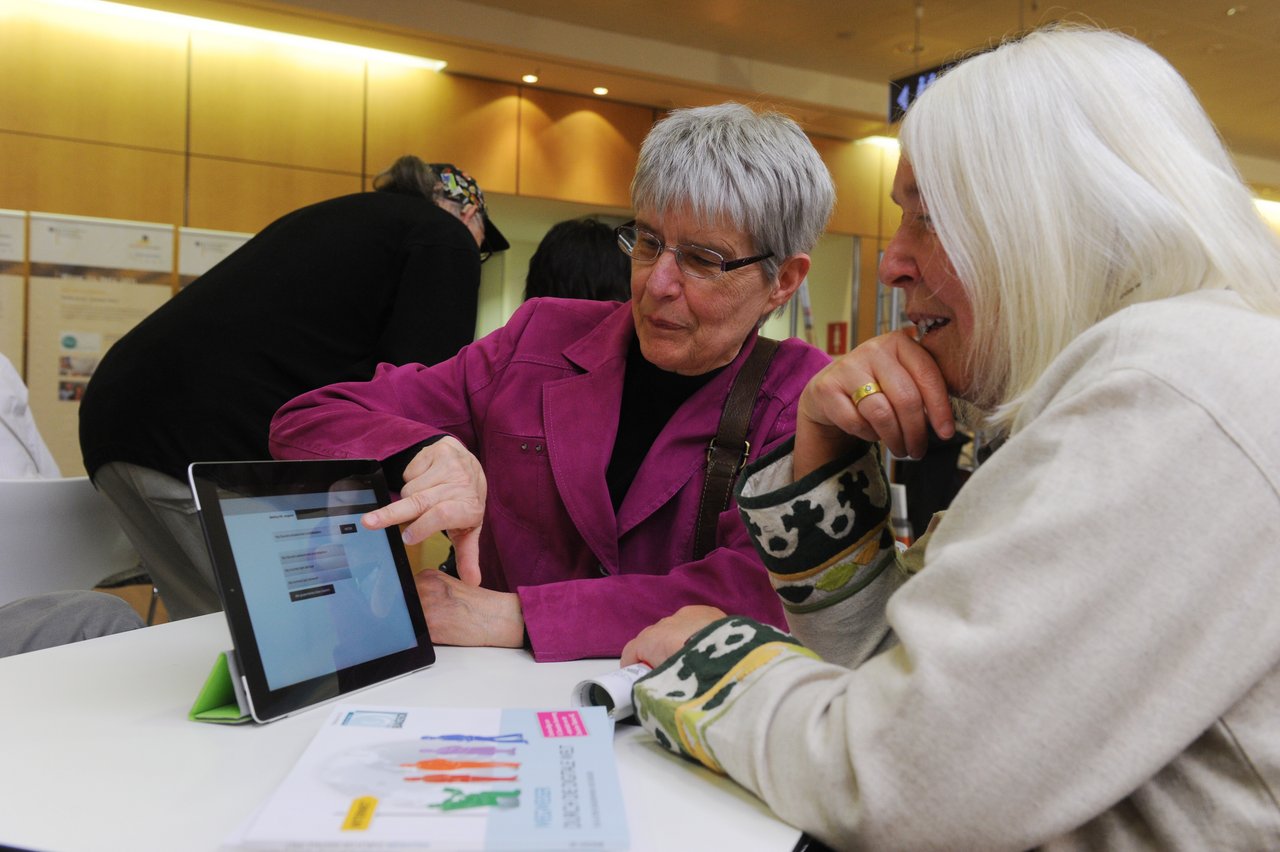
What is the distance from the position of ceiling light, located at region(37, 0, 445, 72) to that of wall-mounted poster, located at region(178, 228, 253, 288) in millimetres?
1128

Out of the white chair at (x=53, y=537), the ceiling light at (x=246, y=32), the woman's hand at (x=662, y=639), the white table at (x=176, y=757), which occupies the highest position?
the ceiling light at (x=246, y=32)

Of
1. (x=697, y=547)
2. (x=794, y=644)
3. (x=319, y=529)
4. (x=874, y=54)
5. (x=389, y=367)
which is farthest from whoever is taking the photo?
(x=874, y=54)

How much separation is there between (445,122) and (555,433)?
16.7 ft

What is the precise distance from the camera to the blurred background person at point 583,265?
7.50 ft

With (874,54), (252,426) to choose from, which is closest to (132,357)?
(252,426)

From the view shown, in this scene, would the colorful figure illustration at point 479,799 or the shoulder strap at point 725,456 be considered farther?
the shoulder strap at point 725,456

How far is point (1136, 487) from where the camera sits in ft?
2.03

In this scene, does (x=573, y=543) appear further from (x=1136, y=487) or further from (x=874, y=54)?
(x=874, y=54)

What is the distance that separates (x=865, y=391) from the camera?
1052 mm

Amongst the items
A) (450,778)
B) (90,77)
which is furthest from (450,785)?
(90,77)

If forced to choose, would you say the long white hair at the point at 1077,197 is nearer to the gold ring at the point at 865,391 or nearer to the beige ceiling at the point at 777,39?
the gold ring at the point at 865,391

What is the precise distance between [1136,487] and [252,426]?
1.97 metres

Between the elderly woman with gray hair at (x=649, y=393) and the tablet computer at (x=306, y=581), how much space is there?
0.80 feet

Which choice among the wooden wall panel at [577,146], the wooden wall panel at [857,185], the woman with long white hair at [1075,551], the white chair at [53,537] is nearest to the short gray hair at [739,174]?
the woman with long white hair at [1075,551]
